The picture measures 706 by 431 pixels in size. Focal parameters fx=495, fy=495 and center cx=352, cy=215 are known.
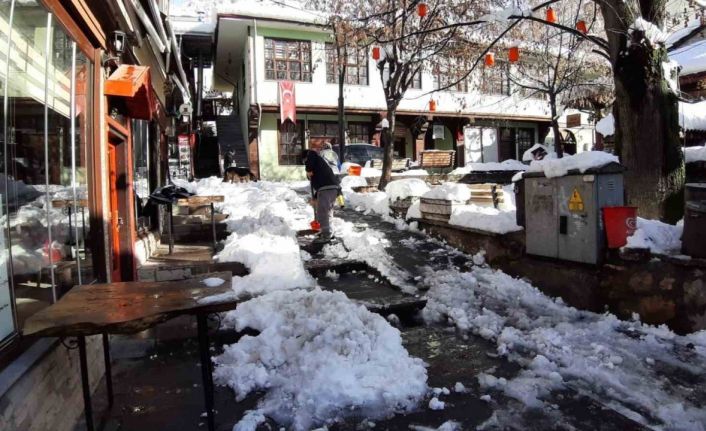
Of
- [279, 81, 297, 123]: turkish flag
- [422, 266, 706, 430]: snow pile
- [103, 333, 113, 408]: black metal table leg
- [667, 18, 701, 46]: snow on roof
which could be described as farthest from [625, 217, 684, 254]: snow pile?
[279, 81, 297, 123]: turkish flag

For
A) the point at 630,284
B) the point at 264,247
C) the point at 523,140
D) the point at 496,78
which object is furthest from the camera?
the point at 523,140

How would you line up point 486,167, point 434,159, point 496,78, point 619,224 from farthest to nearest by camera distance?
1. point 496,78
2. point 434,159
3. point 486,167
4. point 619,224

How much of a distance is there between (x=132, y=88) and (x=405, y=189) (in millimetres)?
7985

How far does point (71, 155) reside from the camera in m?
4.76

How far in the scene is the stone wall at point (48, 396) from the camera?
266cm

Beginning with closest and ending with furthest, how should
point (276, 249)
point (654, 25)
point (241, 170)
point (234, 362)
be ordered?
point (234, 362)
point (654, 25)
point (276, 249)
point (241, 170)

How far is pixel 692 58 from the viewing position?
57.6ft

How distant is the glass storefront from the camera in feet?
10.5

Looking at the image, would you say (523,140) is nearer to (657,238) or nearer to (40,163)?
(657,238)

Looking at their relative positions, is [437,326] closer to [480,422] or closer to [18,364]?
[480,422]

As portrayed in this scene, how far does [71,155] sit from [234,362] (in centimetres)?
252

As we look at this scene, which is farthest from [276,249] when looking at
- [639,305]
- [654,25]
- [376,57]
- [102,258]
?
[376,57]

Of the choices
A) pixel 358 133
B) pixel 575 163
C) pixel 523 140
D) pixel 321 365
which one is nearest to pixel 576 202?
pixel 575 163

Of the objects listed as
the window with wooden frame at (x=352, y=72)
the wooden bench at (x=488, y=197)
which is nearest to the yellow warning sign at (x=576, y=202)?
the wooden bench at (x=488, y=197)
